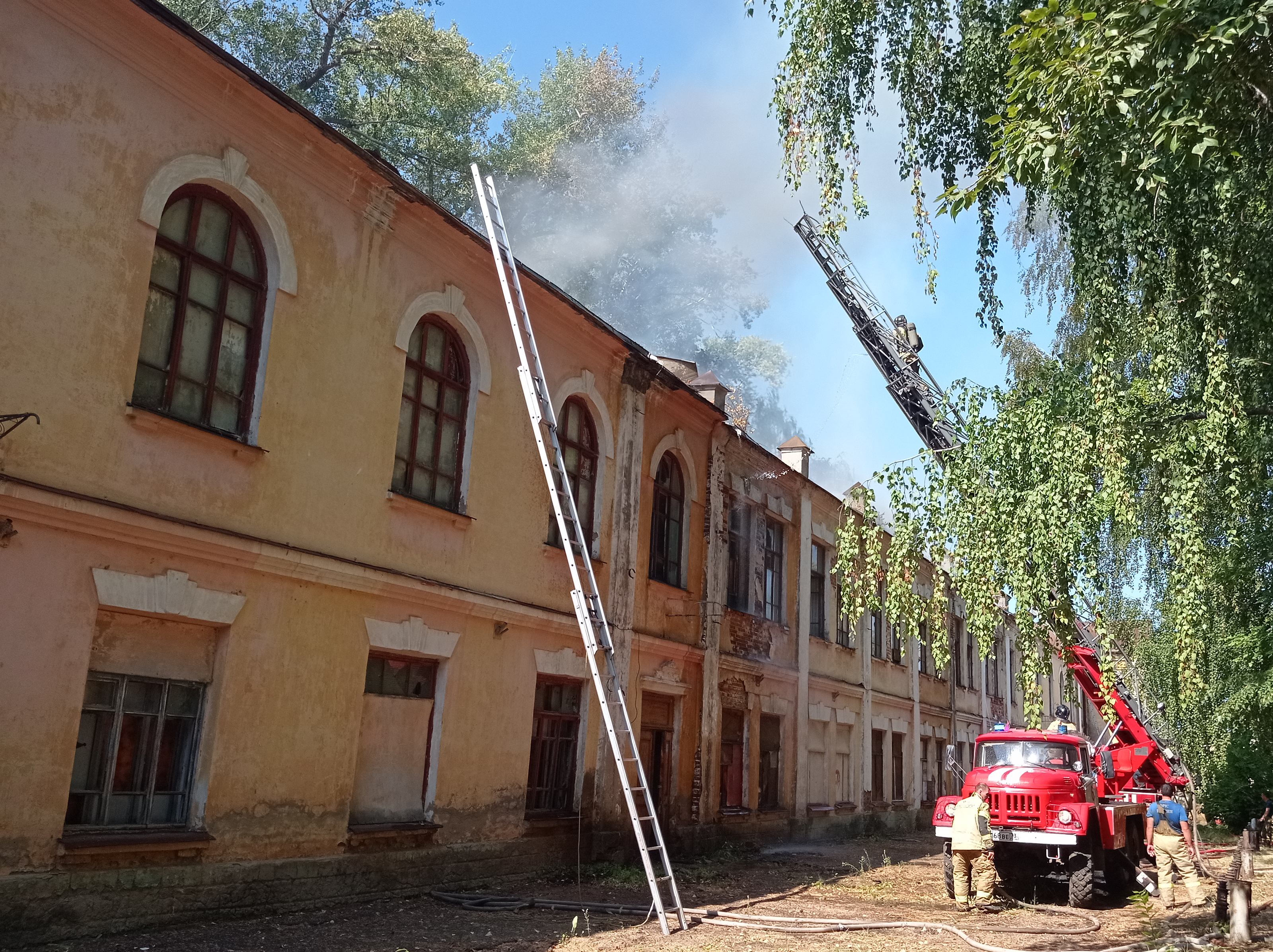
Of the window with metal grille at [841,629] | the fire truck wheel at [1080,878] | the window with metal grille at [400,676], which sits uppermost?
the window with metal grille at [841,629]

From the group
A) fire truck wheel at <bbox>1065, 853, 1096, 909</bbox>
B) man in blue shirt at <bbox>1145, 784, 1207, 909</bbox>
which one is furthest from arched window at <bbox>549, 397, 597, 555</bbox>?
man in blue shirt at <bbox>1145, 784, 1207, 909</bbox>

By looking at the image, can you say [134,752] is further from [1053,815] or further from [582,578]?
[1053,815]

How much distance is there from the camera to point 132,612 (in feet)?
26.9

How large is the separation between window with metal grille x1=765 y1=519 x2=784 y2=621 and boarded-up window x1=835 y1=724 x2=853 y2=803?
357 centimetres

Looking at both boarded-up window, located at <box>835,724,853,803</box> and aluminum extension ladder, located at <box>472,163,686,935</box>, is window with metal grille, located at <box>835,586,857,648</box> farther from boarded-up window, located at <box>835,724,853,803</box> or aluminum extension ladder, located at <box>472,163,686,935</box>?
aluminum extension ladder, located at <box>472,163,686,935</box>

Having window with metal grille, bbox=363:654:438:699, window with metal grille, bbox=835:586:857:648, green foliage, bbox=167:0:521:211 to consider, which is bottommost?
window with metal grille, bbox=363:654:438:699

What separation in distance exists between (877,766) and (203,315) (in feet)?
61.0

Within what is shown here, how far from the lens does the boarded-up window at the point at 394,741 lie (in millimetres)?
10312

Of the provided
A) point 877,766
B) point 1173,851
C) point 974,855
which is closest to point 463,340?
point 974,855

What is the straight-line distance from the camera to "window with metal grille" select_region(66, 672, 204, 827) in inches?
312

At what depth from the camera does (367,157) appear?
1033cm

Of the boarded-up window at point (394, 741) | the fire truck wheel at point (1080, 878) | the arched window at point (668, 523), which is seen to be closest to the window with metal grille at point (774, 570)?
the arched window at point (668, 523)

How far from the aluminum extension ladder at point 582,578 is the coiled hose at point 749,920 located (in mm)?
358

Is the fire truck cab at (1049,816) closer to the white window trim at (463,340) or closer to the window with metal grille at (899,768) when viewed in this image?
the white window trim at (463,340)
